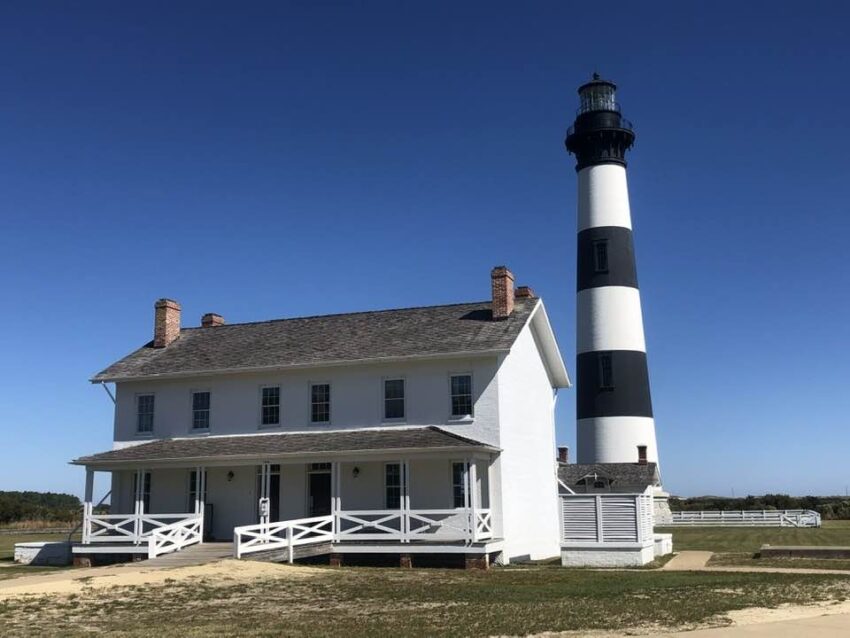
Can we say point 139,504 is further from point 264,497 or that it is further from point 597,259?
point 597,259

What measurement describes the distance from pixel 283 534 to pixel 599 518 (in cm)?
842

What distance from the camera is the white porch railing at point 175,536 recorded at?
75.4 ft

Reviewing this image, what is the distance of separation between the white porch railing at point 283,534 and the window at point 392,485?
1.76 meters

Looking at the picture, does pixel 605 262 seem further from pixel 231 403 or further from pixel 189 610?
pixel 189 610

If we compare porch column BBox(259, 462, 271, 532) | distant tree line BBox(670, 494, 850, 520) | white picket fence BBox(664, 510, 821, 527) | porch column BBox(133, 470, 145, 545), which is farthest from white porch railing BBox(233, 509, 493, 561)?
distant tree line BBox(670, 494, 850, 520)

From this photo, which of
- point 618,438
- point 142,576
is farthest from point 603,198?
point 142,576

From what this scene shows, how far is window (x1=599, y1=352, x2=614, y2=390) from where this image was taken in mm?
35562

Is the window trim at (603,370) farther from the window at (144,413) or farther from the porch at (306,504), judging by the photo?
the window at (144,413)

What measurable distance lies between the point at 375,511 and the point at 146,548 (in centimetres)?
604

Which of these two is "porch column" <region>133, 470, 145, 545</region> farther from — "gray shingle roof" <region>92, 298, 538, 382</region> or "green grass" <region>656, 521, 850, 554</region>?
"green grass" <region>656, 521, 850, 554</region>

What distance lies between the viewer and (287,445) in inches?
986

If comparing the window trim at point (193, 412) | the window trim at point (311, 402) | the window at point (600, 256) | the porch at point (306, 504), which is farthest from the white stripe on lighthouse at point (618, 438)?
the window trim at point (193, 412)

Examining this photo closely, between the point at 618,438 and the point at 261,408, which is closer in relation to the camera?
the point at 261,408

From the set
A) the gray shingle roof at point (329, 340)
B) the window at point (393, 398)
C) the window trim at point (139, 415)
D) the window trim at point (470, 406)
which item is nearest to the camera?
the window trim at point (470, 406)
